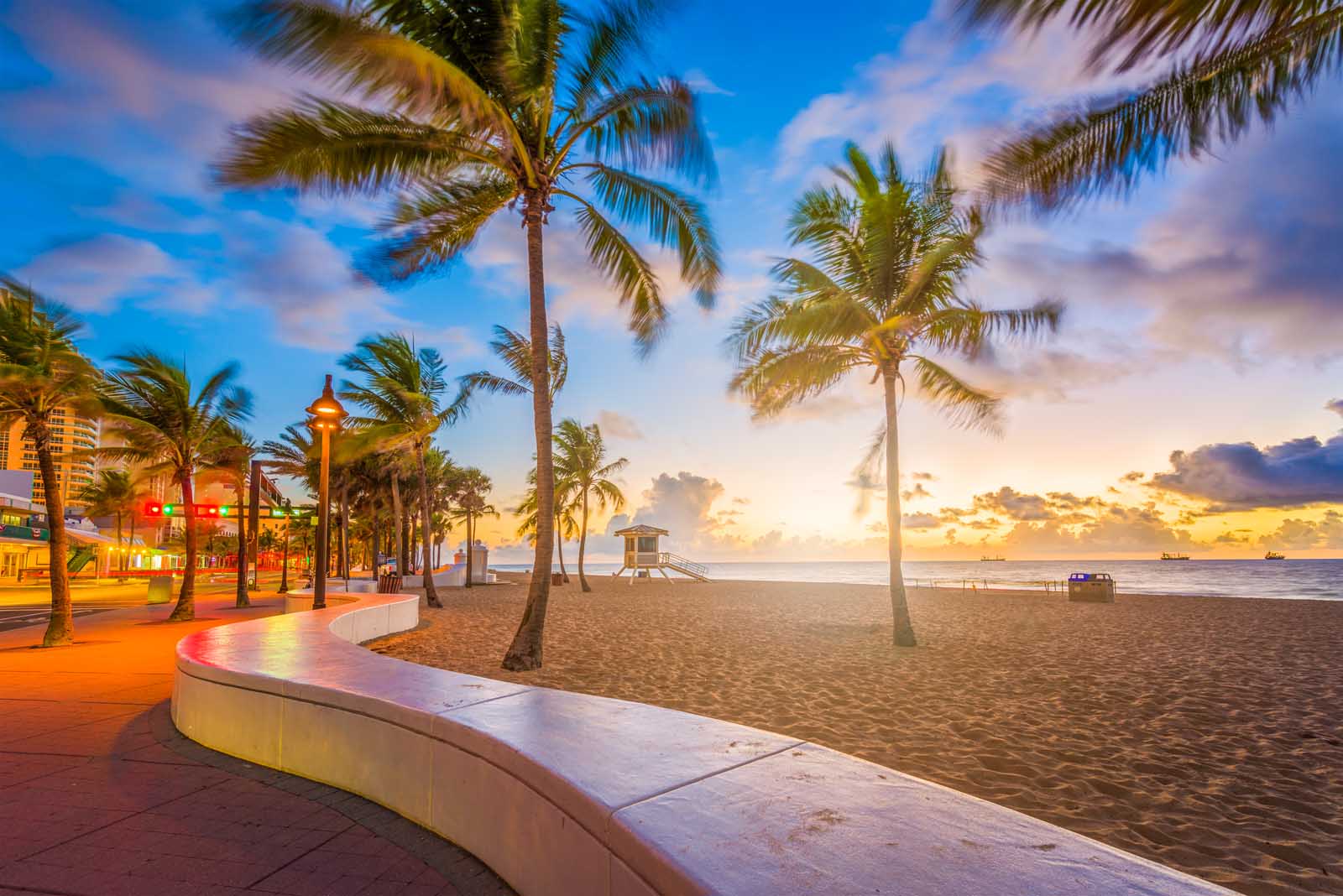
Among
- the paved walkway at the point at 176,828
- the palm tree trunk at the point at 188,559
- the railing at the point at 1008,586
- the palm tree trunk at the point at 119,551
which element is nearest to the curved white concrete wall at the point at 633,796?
the paved walkway at the point at 176,828

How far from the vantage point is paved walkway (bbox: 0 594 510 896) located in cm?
270

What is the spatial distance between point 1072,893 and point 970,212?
7028 mm

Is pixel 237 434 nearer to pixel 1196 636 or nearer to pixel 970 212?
pixel 970 212

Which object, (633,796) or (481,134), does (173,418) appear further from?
(633,796)

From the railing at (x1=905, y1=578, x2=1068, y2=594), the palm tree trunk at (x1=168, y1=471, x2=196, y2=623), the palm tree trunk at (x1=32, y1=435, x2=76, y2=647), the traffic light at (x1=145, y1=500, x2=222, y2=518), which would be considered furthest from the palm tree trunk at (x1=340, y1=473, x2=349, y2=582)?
the railing at (x1=905, y1=578, x2=1068, y2=594)

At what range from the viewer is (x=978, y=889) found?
151cm

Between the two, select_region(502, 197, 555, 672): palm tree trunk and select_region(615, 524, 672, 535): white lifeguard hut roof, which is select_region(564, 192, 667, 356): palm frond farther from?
select_region(615, 524, 672, 535): white lifeguard hut roof

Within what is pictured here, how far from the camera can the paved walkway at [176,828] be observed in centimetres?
270

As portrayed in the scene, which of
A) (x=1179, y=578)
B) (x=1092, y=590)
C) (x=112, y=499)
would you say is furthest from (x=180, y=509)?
(x=1179, y=578)

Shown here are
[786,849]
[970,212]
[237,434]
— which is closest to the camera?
[786,849]

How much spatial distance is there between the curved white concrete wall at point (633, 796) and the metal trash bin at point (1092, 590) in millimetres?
27837

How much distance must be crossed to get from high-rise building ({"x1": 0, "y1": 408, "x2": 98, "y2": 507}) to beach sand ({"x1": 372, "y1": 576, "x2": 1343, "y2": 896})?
7.20m

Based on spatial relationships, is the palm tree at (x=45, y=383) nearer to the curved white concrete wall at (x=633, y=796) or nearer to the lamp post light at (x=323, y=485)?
the lamp post light at (x=323, y=485)

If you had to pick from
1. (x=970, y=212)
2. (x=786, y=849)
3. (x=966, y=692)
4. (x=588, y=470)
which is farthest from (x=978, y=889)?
(x=588, y=470)
